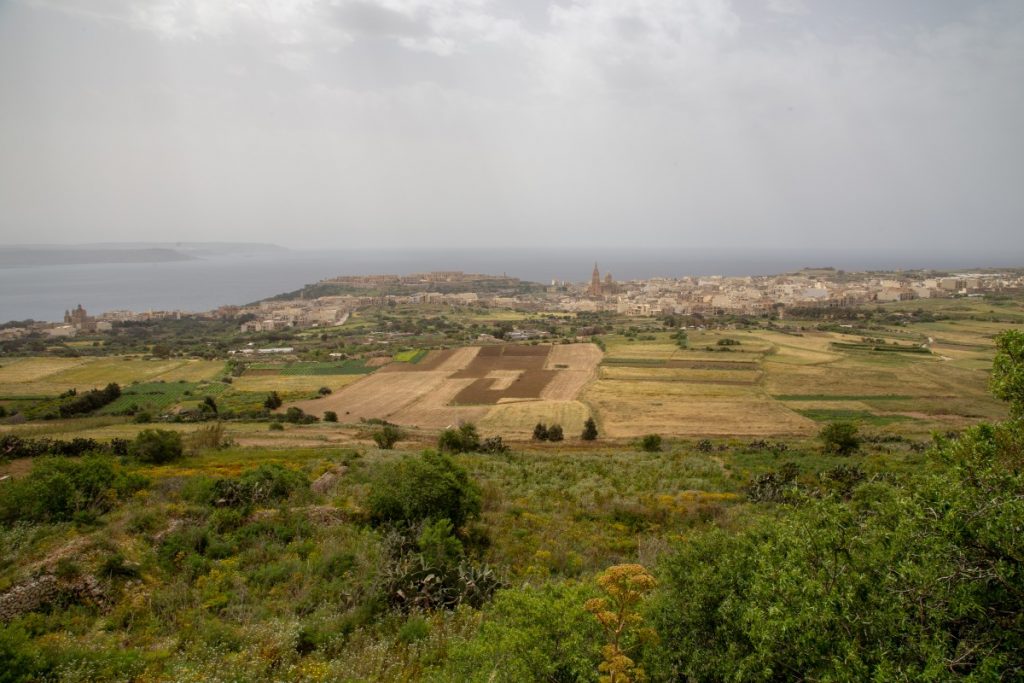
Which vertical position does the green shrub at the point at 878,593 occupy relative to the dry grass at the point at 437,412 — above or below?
above

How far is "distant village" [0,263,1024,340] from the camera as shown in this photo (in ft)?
309

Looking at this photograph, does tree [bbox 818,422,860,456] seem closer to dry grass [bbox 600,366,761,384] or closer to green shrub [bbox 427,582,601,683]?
dry grass [bbox 600,366,761,384]

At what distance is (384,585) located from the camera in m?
10.0

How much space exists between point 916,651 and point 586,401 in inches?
1409

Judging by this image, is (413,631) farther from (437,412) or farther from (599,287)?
(599,287)

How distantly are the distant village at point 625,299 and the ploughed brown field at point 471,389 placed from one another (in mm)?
43141

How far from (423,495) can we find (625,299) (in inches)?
3962

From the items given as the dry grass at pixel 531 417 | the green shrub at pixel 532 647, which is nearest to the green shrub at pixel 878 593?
the green shrub at pixel 532 647

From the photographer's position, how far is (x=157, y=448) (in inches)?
855

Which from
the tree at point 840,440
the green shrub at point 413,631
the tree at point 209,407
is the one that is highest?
the green shrub at point 413,631

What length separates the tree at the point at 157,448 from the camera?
2156 cm

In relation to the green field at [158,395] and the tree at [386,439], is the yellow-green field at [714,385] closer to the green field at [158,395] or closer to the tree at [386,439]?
the green field at [158,395]

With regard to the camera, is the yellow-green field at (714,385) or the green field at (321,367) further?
the green field at (321,367)

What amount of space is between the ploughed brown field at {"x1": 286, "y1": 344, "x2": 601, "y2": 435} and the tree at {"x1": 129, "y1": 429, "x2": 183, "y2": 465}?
1535 cm
